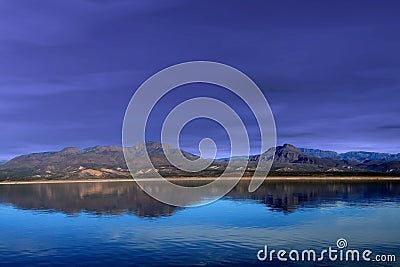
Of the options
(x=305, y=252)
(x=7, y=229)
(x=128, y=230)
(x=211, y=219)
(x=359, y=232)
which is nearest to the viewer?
(x=305, y=252)

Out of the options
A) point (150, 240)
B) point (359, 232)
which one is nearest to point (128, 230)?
point (150, 240)

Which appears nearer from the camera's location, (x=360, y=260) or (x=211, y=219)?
(x=360, y=260)

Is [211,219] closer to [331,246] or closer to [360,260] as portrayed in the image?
[331,246]

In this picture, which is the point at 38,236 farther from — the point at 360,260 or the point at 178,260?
the point at 360,260

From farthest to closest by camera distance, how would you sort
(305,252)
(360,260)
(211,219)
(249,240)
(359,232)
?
(211,219)
(359,232)
(249,240)
(305,252)
(360,260)

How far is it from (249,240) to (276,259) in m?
15.1

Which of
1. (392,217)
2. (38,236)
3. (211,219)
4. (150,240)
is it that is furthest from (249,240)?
(392,217)

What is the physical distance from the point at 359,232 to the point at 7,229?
81658 mm

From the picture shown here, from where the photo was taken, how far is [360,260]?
56594 millimetres

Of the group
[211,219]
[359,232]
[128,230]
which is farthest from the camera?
[211,219]

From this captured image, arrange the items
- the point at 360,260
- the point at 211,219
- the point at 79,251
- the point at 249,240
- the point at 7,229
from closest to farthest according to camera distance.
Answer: the point at 360,260, the point at 79,251, the point at 249,240, the point at 7,229, the point at 211,219

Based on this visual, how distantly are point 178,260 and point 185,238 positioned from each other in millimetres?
19119

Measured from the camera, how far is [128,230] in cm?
8956

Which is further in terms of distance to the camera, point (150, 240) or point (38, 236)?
point (38, 236)
